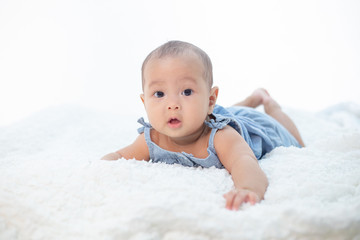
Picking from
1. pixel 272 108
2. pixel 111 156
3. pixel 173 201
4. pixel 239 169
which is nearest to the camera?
pixel 173 201

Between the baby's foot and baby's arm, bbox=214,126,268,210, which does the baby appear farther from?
the baby's foot

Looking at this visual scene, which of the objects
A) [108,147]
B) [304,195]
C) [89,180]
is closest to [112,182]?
[89,180]

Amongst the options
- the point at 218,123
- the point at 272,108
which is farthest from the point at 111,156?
the point at 272,108

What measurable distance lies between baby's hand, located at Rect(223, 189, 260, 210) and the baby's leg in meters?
0.93

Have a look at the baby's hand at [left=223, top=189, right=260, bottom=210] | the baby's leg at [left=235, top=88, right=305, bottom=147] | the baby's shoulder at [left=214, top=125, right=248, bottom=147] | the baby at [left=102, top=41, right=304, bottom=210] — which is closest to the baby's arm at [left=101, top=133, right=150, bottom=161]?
the baby at [left=102, top=41, right=304, bottom=210]

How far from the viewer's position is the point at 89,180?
767 millimetres

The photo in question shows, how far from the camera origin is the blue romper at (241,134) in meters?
1.01

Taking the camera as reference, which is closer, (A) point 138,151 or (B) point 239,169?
(B) point 239,169

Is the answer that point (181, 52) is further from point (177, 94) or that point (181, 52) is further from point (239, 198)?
point (239, 198)

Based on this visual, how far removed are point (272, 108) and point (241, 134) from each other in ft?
2.34

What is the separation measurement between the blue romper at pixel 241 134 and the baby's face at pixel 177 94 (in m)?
0.09

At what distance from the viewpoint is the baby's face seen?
94cm

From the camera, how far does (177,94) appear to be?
94 cm

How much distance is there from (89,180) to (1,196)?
19cm
